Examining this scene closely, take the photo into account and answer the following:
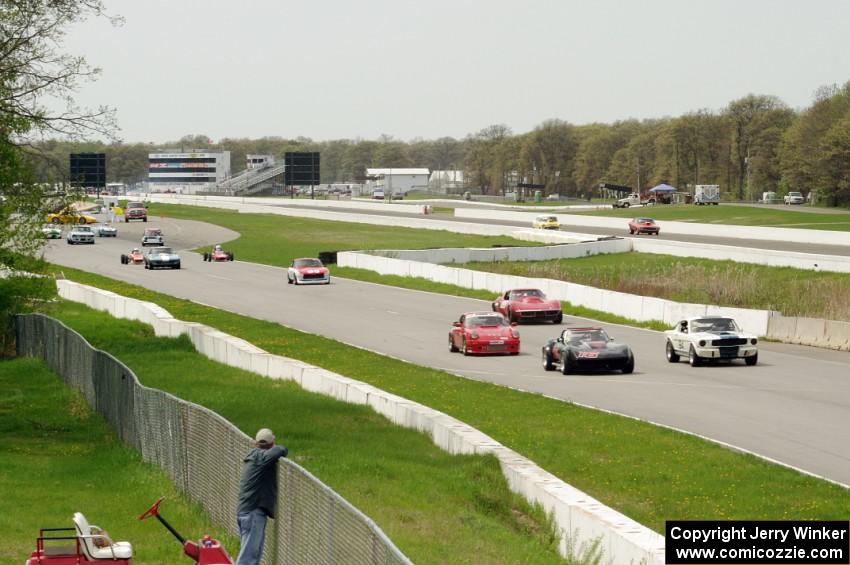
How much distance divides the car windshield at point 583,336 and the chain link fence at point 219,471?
12.4 meters

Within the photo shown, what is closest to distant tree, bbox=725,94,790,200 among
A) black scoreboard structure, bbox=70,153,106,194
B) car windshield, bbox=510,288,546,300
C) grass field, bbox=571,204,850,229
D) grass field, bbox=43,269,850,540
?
grass field, bbox=571,204,850,229

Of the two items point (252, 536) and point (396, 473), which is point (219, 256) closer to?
point (396, 473)

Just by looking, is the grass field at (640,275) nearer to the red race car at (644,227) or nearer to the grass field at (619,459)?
the red race car at (644,227)

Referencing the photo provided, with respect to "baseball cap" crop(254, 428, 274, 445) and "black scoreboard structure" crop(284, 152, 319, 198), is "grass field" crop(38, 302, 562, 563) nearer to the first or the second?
"baseball cap" crop(254, 428, 274, 445)

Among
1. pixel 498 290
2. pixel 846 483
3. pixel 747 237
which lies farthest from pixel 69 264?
pixel 846 483

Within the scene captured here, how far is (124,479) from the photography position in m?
20.0

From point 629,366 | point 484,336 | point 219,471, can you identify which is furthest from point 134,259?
point 219,471

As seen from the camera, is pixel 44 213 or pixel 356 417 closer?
pixel 356 417

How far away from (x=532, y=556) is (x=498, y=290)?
4606 cm

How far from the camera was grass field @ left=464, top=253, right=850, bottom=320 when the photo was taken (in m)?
52.2

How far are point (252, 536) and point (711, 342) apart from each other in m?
24.2

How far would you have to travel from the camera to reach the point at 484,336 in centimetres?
3922

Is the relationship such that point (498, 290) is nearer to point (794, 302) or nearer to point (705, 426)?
point (794, 302)

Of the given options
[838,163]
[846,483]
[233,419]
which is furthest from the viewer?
[838,163]
